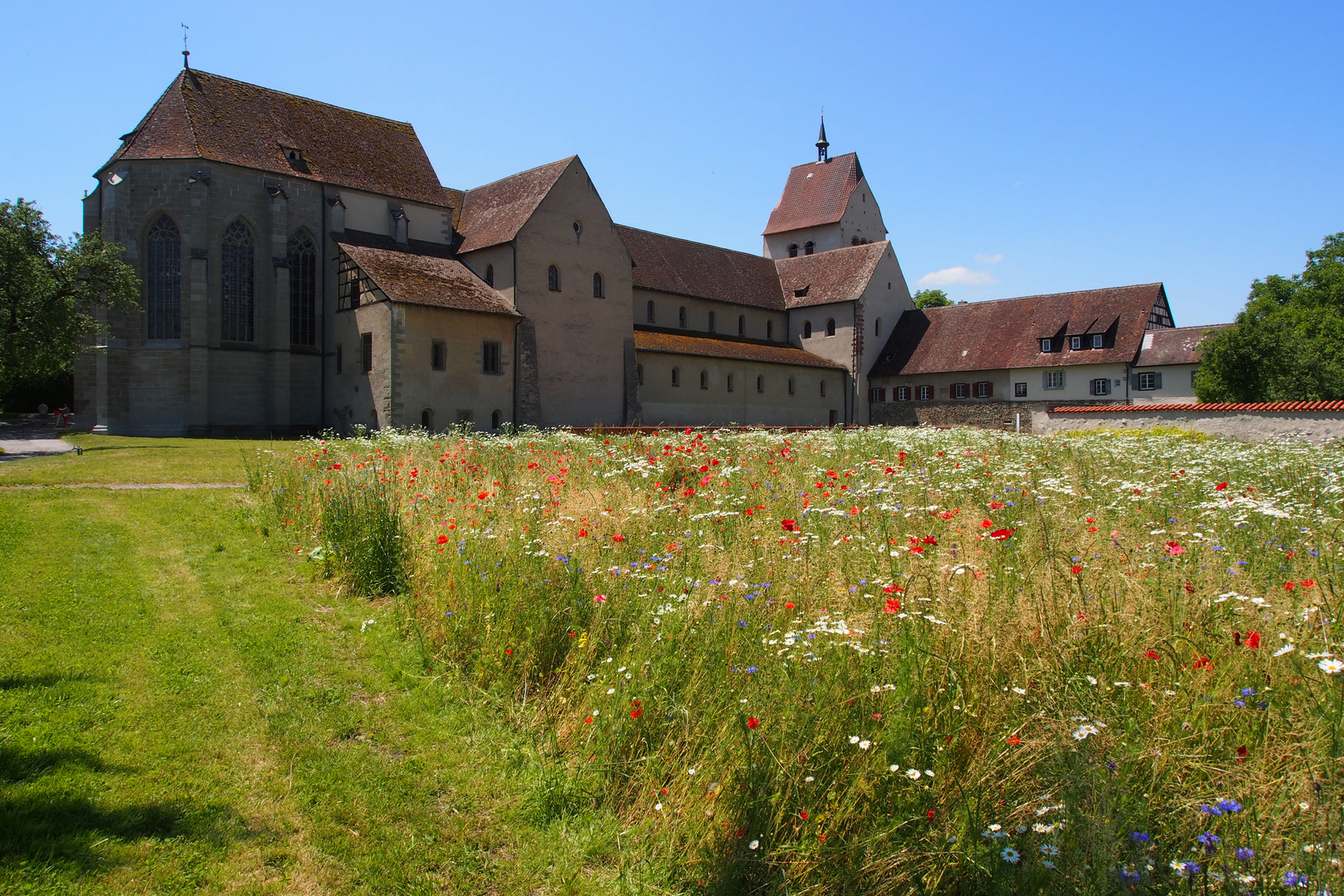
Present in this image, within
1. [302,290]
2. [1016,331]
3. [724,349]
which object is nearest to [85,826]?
[302,290]

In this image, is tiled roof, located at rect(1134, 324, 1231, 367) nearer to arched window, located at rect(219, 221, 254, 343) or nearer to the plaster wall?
the plaster wall

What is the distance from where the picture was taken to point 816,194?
63.7 meters

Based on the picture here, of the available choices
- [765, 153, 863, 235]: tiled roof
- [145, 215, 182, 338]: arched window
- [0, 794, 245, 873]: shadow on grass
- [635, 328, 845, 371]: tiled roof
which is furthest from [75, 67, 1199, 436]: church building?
[0, 794, 245, 873]: shadow on grass

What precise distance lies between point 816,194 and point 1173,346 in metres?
27.9

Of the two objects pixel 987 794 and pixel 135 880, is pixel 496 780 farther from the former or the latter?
pixel 987 794

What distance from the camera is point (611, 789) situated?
15.1 feet

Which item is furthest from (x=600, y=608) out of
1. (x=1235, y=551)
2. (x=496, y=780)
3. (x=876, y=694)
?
(x=1235, y=551)

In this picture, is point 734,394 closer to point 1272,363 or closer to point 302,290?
point 302,290

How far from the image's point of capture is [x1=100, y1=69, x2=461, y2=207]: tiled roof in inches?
1332

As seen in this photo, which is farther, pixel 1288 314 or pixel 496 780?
pixel 1288 314

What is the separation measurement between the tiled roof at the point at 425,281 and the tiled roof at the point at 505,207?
2263 mm

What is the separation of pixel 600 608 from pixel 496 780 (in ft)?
4.54

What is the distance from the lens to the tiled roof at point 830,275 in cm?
5194

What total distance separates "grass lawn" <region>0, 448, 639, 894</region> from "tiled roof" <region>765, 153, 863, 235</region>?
193 ft
